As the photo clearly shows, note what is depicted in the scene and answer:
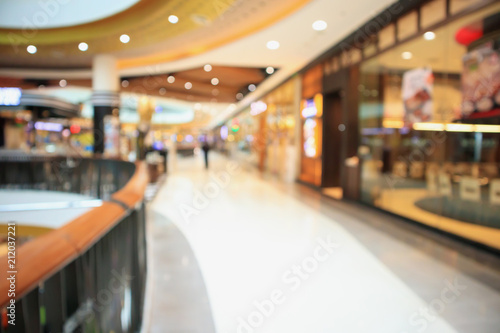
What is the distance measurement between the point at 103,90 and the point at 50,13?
2.78 m

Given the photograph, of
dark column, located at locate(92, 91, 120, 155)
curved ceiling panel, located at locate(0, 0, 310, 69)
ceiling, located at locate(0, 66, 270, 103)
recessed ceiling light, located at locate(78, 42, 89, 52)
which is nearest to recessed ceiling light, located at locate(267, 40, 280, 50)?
curved ceiling panel, located at locate(0, 0, 310, 69)

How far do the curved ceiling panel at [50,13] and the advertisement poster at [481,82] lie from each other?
6.38m

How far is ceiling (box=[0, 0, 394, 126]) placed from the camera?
6.18m

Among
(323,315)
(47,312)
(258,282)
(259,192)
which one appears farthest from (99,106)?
(47,312)

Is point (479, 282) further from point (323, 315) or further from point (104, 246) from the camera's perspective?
point (104, 246)

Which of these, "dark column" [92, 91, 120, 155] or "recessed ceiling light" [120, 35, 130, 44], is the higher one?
"recessed ceiling light" [120, 35, 130, 44]

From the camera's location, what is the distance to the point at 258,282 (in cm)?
320

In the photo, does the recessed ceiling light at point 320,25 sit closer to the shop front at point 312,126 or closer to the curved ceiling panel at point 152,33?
the curved ceiling panel at point 152,33

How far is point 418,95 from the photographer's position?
518 centimetres

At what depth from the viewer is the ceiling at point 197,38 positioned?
6180 millimetres

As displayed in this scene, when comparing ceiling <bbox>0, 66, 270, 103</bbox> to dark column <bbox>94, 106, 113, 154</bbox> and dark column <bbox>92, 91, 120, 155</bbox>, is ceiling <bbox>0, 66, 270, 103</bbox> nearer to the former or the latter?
dark column <bbox>92, 91, 120, 155</bbox>

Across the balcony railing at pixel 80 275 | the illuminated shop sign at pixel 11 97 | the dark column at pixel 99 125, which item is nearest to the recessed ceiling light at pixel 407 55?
the balcony railing at pixel 80 275

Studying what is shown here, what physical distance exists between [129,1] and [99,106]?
15.3ft

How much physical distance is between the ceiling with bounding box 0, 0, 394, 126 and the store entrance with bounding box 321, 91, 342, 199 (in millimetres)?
1298
